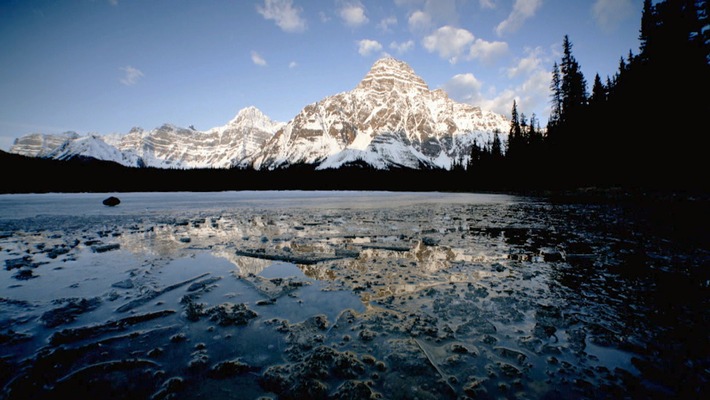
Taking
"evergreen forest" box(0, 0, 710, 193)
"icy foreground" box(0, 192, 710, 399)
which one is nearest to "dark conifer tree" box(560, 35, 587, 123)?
"evergreen forest" box(0, 0, 710, 193)

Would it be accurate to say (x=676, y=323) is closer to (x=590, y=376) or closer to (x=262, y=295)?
(x=590, y=376)

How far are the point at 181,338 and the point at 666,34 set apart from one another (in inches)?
1927

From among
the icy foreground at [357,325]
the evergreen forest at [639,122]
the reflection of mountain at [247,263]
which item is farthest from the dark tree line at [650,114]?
the reflection of mountain at [247,263]

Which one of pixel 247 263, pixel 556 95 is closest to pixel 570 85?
pixel 556 95

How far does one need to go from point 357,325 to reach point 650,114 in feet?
151

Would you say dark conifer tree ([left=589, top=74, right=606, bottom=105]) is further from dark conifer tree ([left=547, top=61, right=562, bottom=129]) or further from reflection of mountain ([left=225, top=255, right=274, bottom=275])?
reflection of mountain ([left=225, top=255, right=274, bottom=275])

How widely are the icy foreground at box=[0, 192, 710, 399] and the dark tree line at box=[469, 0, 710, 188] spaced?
33492 millimetres

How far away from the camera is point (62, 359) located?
304 cm

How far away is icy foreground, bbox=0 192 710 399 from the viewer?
2.68 m

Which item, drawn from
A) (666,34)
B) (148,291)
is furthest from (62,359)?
(666,34)

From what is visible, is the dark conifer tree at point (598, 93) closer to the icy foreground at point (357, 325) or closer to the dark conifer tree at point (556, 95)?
the dark conifer tree at point (556, 95)

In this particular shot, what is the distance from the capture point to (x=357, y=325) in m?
3.91

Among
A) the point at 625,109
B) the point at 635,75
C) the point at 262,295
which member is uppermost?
the point at 635,75

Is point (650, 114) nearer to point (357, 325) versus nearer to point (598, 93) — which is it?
point (598, 93)
